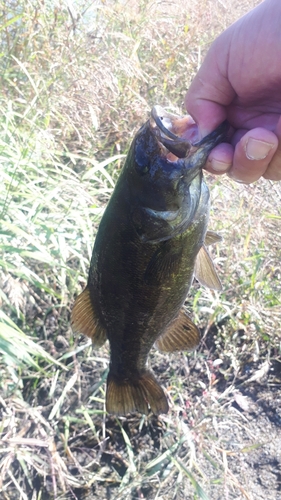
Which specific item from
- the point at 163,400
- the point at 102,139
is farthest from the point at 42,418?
the point at 102,139

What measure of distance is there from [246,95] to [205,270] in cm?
78

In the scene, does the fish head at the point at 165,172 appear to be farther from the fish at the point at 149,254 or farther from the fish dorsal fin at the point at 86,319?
the fish dorsal fin at the point at 86,319

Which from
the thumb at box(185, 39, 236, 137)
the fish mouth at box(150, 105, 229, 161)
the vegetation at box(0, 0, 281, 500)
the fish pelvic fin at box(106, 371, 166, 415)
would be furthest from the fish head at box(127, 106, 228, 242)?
the vegetation at box(0, 0, 281, 500)

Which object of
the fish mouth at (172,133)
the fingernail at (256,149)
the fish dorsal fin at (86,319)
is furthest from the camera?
the fish dorsal fin at (86,319)

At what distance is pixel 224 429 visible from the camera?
2.49 metres

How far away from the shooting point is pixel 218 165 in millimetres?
1604

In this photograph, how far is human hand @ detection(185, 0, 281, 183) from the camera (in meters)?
1.56

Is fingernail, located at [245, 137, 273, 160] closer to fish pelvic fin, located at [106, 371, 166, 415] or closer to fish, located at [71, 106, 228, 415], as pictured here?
fish, located at [71, 106, 228, 415]

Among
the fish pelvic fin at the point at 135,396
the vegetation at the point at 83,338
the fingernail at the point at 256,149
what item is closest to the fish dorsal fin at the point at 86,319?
the fish pelvic fin at the point at 135,396

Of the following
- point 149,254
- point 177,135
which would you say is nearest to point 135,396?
point 149,254

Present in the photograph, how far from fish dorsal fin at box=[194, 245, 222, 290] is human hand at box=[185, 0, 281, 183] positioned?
361 millimetres

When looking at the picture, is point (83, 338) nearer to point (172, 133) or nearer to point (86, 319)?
point (86, 319)

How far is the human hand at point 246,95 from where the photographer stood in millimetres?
1557

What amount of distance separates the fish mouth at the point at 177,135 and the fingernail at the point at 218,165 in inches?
5.9
